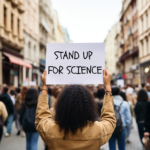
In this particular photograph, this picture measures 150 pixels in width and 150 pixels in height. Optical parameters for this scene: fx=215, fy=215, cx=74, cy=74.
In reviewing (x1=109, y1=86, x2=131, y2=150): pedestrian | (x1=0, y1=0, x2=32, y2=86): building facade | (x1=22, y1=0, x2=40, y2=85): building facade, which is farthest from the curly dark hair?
(x1=22, y1=0, x2=40, y2=85): building facade

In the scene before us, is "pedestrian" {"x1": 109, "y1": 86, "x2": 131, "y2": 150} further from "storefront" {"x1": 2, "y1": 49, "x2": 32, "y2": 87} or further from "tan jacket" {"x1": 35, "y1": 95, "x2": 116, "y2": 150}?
"storefront" {"x1": 2, "y1": 49, "x2": 32, "y2": 87}

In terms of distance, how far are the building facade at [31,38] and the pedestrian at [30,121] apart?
839 inches

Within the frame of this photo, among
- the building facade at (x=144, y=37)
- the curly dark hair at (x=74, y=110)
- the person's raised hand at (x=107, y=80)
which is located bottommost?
the curly dark hair at (x=74, y=110)

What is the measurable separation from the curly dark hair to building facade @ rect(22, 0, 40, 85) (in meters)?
24.4

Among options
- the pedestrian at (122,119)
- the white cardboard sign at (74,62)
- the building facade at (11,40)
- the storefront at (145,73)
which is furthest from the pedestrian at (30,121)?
the storefront at (145,73)

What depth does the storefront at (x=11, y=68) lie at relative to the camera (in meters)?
19.4

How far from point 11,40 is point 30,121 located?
17.3m

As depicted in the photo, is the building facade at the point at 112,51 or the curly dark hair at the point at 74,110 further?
the building facade at the point at 112,51

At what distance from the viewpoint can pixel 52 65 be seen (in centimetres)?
259

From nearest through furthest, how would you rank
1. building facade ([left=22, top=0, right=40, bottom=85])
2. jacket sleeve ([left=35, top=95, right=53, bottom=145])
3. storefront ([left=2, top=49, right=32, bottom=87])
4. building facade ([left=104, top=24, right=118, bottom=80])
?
jacket sleeve ([left=35, top=95, right=53, bottom=145]), storefront ([left=2, top=49, right=32, bottom=87]), building facade ([left=22, top=0, right=40, bottom=85]), building facade ([left=104, top=24, right=118, bottom=80])

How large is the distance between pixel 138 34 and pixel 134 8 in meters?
6.11

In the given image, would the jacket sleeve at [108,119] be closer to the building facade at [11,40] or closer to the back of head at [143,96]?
the back of head at [143,96]

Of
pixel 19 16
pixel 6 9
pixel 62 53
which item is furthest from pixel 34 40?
pixel 62 53

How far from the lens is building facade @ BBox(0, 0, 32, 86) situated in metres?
18.9
